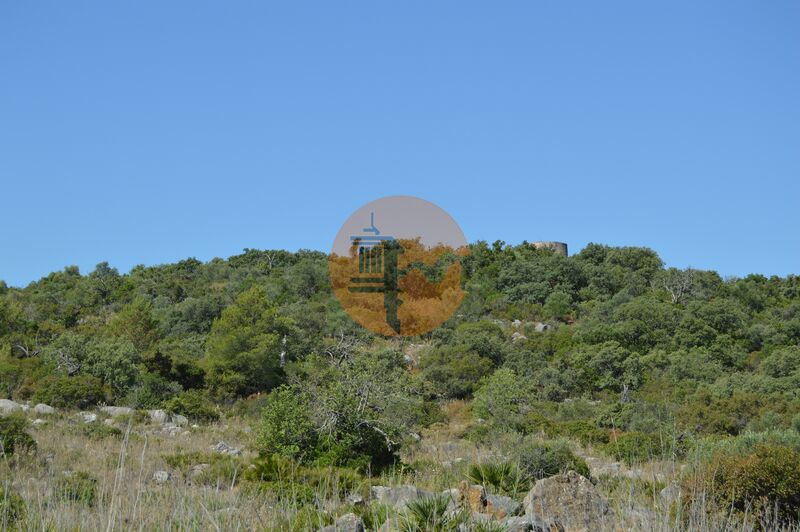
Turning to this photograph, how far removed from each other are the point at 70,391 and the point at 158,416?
8.92ft

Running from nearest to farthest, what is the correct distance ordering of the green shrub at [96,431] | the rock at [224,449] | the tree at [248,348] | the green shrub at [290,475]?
the green shrub at [290,475]
the rock at [224,449]
the green shrub at [96,431]
the tree at [248,348]

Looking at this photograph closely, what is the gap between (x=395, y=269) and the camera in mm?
38094

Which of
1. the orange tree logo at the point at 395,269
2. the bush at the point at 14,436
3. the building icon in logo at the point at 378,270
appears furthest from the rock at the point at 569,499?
the building icon in logo at the point at 378,270

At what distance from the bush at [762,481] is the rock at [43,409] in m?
15.3

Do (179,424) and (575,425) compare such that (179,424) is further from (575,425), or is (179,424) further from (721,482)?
(721,482)

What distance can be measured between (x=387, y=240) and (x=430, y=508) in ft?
115

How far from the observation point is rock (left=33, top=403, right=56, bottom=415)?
17.6 m

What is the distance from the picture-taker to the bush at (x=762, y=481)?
6.87 metres

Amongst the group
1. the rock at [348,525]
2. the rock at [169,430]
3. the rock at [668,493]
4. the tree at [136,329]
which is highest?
the tree at [136,329]

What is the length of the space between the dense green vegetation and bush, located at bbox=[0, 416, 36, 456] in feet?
11.4

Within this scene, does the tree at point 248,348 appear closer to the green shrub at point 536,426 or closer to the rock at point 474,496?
the green shrub at point 536,426

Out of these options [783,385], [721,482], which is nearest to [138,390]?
[721,482]

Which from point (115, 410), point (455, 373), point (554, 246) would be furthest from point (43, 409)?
point (554, 246)

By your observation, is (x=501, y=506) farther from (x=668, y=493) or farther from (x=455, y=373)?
(x=455, y=373)
